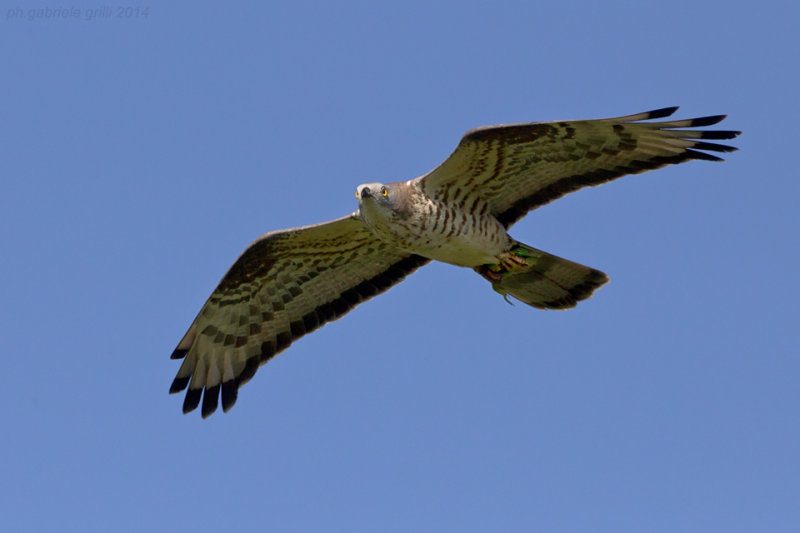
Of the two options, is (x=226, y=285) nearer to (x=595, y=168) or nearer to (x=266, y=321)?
(x=266, y=321)

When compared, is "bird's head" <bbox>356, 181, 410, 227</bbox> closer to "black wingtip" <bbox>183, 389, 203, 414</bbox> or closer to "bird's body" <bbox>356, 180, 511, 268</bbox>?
"bird's body" <bbox>356, 180, 511, 268</bbox>

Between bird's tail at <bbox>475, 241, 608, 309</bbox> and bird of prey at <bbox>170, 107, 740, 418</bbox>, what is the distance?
0.01 metres

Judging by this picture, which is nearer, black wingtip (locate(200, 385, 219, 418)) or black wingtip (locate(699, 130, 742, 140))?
black wingtip (locate(699, 130, 742, 140))

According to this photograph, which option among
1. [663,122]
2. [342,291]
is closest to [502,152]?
[663,122]

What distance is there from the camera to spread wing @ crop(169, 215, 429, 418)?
12.6 metres

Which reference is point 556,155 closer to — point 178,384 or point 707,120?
point 707,120

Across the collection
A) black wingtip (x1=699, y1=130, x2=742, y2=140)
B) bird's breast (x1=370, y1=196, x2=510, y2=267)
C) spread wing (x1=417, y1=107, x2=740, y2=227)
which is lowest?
bird's breast (x1=370, y1=196, x2=510, y2=267)

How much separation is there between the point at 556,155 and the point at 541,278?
4.60ft

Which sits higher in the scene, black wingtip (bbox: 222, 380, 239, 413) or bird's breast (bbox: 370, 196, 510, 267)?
bird's breast (bbox: 370, 196, 510, 267)

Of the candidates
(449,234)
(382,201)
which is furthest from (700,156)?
(382,201)

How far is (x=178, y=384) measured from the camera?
1276 centimetres

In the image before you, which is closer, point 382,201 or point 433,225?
point 382,201

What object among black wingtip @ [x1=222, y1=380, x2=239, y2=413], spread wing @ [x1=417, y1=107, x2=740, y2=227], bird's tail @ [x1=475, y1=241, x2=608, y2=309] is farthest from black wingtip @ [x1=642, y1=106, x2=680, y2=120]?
black wingtip @ [x1=222, y1=380, x2=239, y2=413]

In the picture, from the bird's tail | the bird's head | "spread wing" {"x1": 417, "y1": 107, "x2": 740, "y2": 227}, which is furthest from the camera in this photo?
the bird's tail
